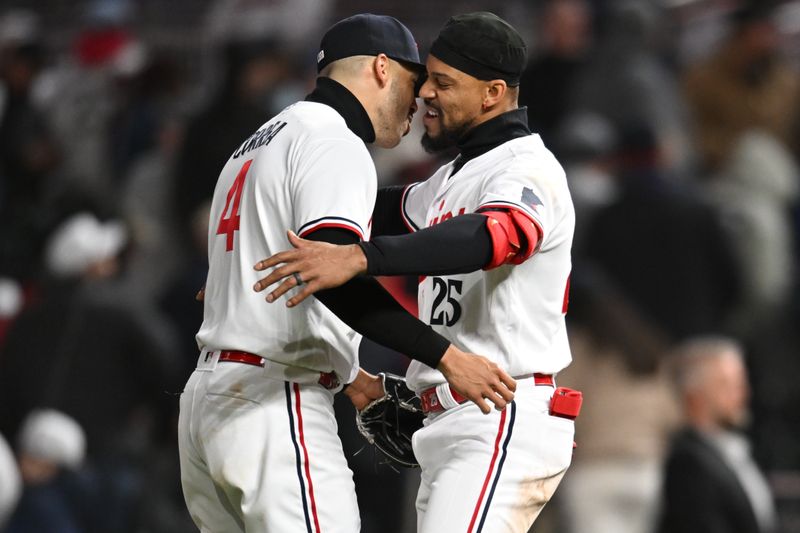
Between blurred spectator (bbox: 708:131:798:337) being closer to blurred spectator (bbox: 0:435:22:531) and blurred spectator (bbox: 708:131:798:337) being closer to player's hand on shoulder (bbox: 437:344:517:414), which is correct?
blurred spectator (bbox: 0:435:22:531)

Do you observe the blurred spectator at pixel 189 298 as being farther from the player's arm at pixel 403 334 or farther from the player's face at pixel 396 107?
the player's arm at pixel 403 334

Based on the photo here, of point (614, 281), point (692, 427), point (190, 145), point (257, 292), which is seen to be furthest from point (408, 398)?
point (190, 145)

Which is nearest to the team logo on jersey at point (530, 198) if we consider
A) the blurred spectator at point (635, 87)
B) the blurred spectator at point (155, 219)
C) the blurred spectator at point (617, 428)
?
the blurred spectator at point (617, 428)

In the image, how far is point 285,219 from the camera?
4086 mm

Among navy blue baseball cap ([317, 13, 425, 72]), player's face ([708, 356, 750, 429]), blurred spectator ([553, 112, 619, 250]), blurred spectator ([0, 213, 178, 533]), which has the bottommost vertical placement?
blurred spectator ([0, 213, 178, 533])

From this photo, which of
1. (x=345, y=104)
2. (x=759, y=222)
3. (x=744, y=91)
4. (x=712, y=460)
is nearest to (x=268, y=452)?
(x=345, y=104)

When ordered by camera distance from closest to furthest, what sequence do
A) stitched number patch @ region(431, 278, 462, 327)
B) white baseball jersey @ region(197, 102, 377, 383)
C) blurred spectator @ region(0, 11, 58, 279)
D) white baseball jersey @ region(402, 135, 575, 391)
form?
white baseball jersey @ region(197, 102, 377, 383), white baseball jersey @ region(402, 135, 575, 391), stitched number patch @ region(431, 278, 462, 327), blurred spectator @ region(0, 11, 58, 279)

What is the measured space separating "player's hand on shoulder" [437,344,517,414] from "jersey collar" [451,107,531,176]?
0.68 meters

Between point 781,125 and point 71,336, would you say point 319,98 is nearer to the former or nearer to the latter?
point 71,336

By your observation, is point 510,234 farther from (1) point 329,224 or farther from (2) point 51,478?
(2) point 51,478

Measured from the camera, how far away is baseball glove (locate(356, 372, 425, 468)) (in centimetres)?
453

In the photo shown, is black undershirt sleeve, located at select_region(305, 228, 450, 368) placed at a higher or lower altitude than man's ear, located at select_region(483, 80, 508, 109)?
lower

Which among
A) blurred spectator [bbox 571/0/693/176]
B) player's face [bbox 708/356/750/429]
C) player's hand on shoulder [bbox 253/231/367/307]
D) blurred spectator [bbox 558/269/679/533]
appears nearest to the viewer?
player's hand on shoulder [bbox 253/231/367/307]

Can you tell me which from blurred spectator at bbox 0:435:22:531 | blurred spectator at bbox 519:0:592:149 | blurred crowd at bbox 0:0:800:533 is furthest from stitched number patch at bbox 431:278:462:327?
blurred spectator at bbox 519:0:592:149
